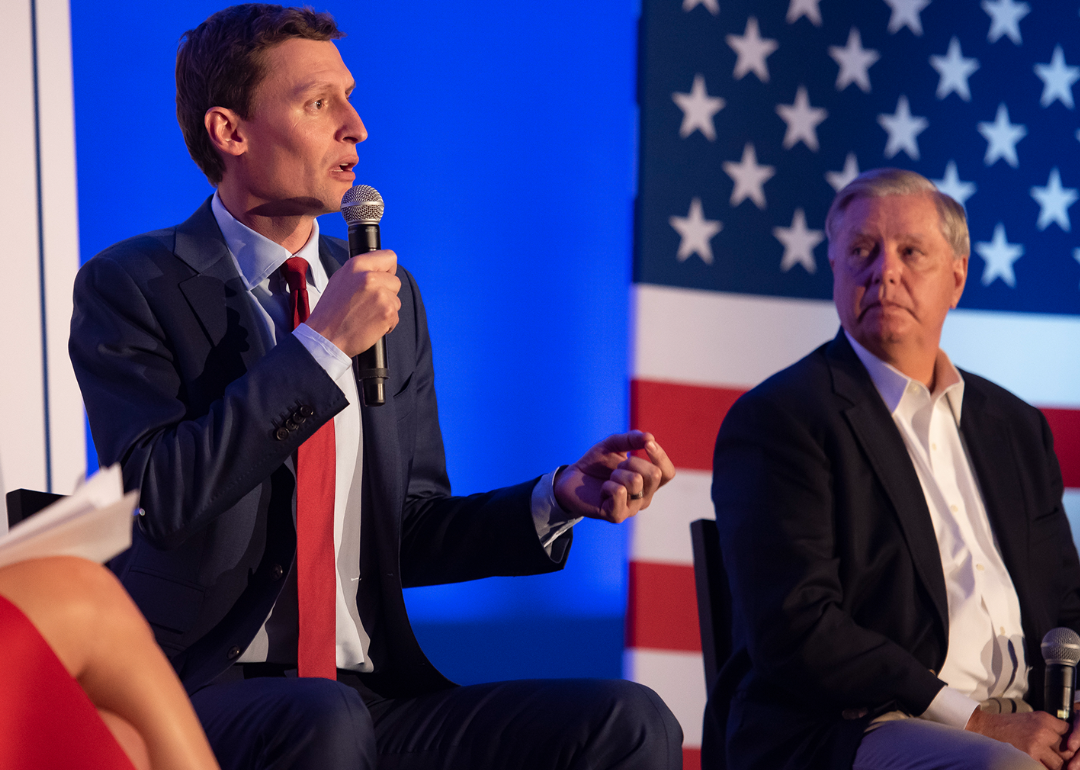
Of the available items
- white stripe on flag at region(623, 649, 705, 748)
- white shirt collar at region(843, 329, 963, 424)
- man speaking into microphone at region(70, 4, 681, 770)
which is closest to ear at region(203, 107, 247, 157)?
man speaking into microphone at region(70, 4, 681, 770)

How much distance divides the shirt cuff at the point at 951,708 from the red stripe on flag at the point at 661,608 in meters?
1.17

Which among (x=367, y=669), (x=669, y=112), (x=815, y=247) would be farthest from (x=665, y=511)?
(x=367, y=669)

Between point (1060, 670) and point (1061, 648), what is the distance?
0.13 feet

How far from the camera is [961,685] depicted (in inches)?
77.8

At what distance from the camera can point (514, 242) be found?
293 cm

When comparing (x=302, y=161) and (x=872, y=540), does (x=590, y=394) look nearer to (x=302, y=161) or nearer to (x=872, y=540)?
(x=872, y=540)

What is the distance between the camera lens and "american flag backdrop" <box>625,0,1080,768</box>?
3.02m

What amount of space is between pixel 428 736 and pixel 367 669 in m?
0.16

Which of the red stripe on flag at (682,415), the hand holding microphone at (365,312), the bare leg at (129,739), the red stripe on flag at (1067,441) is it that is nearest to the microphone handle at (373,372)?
the hand holding microphone at (365,312)

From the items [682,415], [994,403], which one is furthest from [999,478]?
[682,415]

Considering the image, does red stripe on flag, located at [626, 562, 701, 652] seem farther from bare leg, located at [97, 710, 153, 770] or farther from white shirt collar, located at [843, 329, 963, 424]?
bare leg, located at [97, 710, 153, 770]

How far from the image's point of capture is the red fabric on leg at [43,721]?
0.90m

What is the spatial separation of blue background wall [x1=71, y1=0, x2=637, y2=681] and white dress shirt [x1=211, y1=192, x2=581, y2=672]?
1.01m

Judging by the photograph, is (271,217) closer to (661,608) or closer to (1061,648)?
(1061,648)
